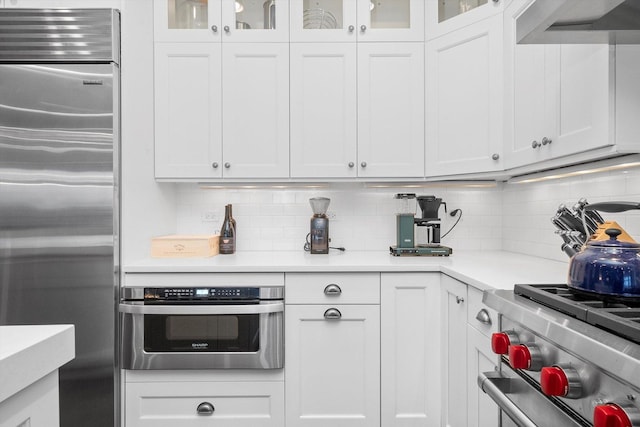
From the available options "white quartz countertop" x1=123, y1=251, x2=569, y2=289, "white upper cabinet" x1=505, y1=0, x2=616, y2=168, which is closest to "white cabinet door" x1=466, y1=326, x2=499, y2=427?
"white quartz countertop" x1=123, y1=251, x2=569, y2=289

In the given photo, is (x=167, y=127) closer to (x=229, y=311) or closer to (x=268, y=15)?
(x=268, y=15)

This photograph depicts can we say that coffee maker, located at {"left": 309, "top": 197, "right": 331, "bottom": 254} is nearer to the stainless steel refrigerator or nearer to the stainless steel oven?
the stainless steel oven

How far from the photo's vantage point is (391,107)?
2.23m

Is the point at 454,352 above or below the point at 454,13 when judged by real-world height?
below

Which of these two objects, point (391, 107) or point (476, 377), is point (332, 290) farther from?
point (391, 107)

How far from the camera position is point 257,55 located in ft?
7.29

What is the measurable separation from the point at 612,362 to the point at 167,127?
2206 millimetres

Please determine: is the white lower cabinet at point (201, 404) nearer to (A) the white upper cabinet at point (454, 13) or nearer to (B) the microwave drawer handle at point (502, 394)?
(B) the microwave drawer handle at point (502, 394)

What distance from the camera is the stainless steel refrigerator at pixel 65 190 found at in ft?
6.00

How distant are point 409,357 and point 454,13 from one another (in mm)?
1845

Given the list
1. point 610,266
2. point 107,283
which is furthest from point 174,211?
point 610,266

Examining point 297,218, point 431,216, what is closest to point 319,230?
point 297,218

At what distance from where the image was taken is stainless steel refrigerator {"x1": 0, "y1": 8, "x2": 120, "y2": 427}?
6.00 feet

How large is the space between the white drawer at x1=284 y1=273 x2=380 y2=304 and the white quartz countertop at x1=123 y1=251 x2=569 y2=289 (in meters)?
0.04
